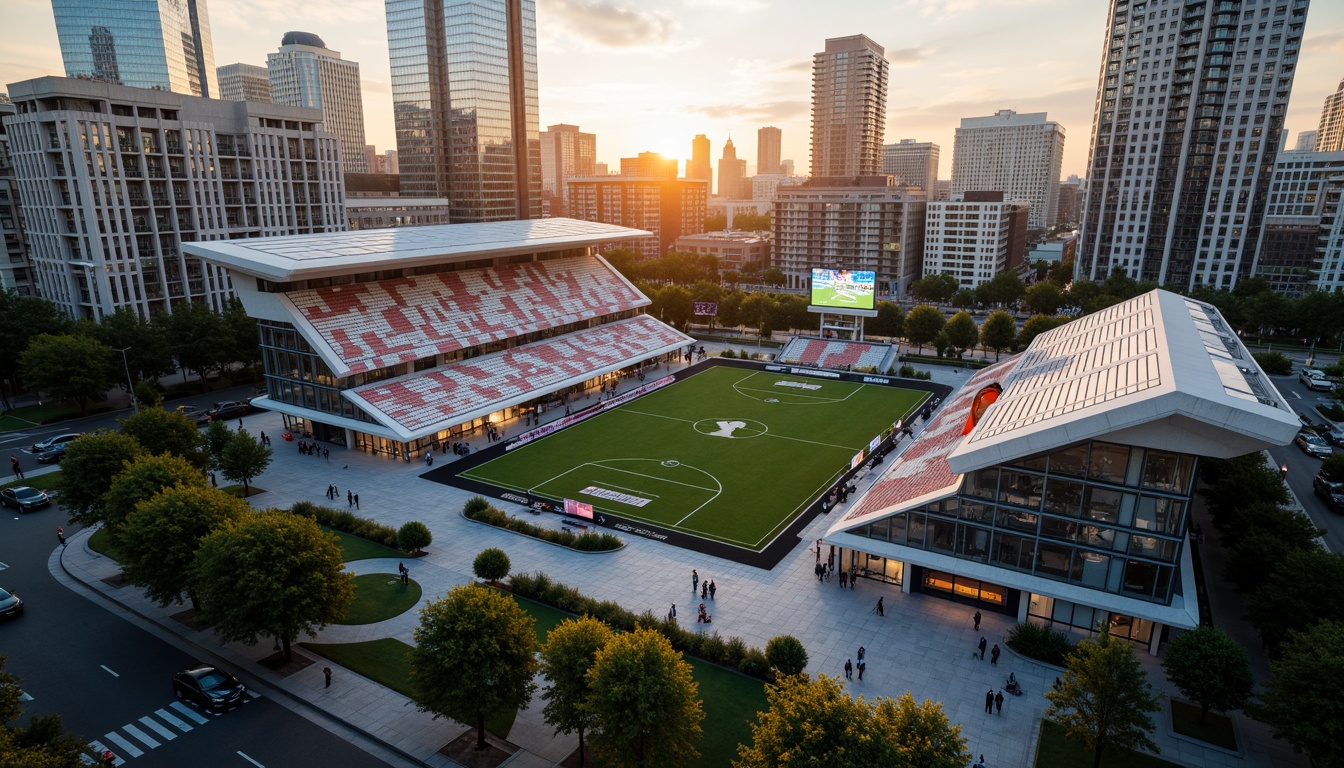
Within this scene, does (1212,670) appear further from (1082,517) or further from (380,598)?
(380,598)

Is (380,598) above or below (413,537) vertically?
below

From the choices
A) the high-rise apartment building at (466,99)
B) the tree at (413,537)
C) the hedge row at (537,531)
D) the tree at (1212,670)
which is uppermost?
the high-rise apartment building at (466,99)

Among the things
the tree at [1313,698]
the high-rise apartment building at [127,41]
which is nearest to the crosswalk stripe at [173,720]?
the tree at [1313,698]

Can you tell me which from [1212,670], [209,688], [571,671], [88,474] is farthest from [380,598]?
[1212,670]

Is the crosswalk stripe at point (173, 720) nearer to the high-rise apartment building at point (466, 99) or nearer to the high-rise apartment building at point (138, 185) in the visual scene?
the high-rise apartment building at point (138, 185)

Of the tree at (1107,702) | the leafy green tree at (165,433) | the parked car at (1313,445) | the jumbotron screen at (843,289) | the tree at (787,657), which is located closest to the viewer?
the tree at (1107,702)
